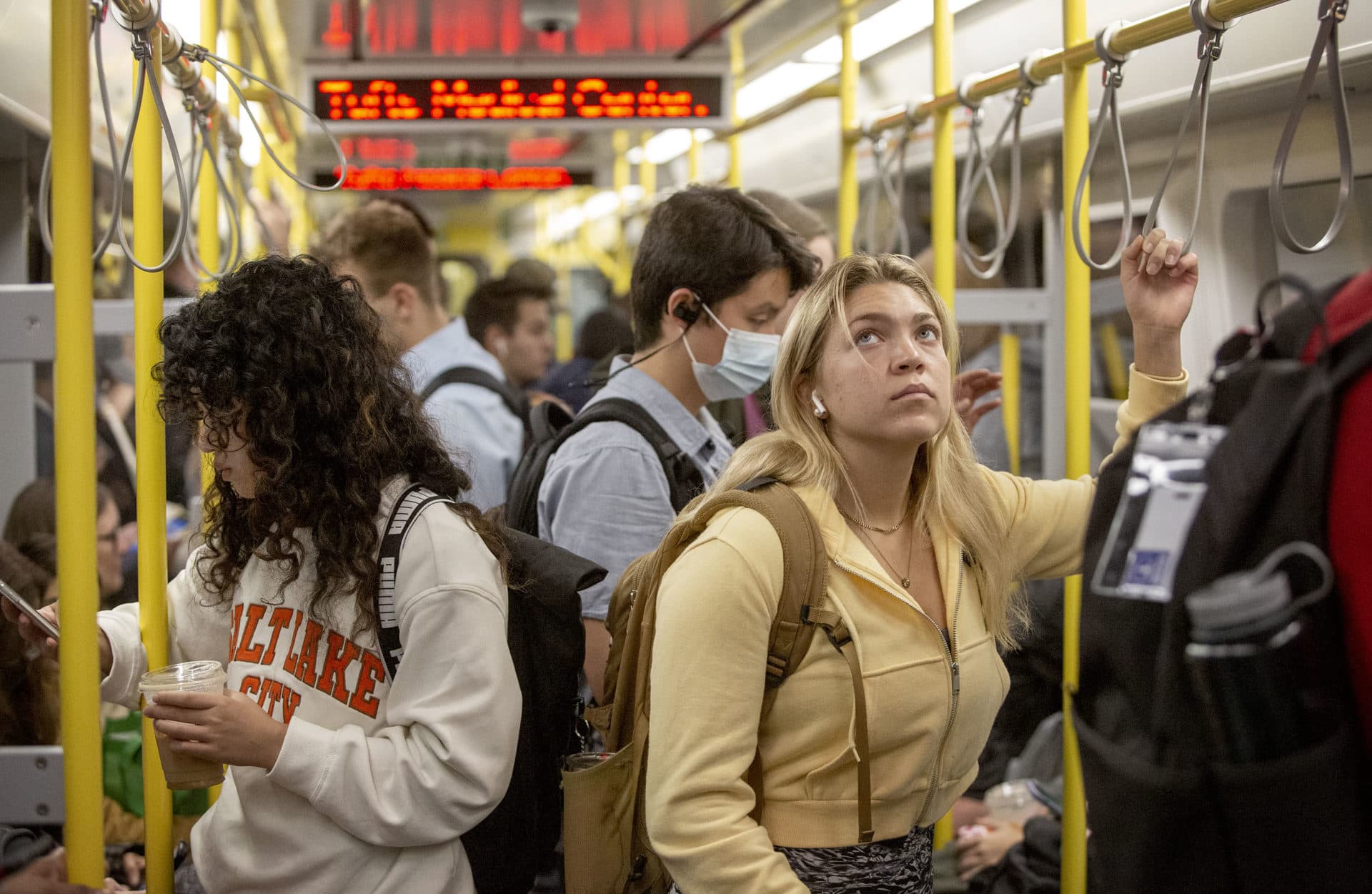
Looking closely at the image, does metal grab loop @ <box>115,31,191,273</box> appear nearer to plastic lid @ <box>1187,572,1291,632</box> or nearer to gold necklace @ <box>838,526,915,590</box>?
gold necklace @ <box>838,526,915,590</box>

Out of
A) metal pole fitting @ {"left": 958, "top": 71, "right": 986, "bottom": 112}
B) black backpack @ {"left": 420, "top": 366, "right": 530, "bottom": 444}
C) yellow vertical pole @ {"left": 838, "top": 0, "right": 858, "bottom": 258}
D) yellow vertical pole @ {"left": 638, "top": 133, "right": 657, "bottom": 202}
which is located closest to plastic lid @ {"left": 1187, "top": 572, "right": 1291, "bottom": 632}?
metal pole fitting @ {"left": 958, "top": 71, "right": 986, "bottom": 112}

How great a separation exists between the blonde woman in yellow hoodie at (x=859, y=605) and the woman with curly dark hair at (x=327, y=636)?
0.92 feet

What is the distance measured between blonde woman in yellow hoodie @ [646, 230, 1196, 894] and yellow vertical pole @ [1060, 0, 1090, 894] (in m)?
0.42

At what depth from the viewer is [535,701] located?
201 cm

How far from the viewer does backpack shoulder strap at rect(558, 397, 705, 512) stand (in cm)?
246

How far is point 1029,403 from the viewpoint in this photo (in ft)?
16.0

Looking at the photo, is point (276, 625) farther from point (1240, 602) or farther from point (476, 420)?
point (476, 420)

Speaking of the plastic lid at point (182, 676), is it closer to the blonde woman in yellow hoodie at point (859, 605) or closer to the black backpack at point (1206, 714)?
the blonde woman in yellow hoodie at point (859, 605)

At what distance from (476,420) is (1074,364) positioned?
1.80 meters

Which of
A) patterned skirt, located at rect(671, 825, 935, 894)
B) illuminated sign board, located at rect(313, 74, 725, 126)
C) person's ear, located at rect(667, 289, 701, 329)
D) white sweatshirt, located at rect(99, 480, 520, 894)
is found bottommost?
patterned skirt, located at rect(671, 825, 935, 894)

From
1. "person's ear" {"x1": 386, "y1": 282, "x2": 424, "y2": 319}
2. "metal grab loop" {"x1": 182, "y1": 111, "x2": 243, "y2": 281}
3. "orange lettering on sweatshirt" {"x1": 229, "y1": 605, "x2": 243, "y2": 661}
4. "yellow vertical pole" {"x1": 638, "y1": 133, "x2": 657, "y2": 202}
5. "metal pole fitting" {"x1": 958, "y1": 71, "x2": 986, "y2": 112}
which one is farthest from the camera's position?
"yellow vertical pole" {"x1": 638, "y1": 133, "x2": 657, "y2": 202}

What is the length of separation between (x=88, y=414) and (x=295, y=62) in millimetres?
3937

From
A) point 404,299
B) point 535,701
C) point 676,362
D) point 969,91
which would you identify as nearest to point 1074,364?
point 969,91

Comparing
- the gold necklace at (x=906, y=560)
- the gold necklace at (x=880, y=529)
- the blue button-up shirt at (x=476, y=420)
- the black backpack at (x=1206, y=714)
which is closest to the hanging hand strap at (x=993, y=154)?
the gold necklace at (x=880, y=529)
